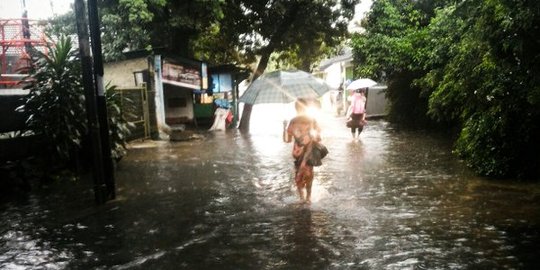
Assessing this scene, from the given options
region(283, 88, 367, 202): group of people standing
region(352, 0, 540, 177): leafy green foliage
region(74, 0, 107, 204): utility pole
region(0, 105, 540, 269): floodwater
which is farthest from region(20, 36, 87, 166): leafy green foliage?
region(352, 0, 540, 177): leafy green foliage

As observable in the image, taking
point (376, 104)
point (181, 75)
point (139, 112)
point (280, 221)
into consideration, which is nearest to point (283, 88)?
A: point (280, 221)

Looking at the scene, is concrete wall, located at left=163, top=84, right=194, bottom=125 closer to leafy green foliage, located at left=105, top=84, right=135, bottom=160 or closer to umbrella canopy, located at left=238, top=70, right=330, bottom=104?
leafy green foliage, located at left=105, top=84, right=135, bottom=160

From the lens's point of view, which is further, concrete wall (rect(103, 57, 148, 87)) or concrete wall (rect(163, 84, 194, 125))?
concrete wall (rect(163, 84, 194, 125))

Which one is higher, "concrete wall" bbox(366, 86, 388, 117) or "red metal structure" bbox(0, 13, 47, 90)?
"red metal structure" bbox(0, 13, 47, 90)

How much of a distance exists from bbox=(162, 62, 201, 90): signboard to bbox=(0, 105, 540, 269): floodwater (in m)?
7.39

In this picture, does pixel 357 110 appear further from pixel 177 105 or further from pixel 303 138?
pixel 177 105

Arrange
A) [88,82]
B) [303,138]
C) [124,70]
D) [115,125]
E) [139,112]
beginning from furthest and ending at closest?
[124,70]
[139,112]
[115,125]
[303,138]
[88,82]

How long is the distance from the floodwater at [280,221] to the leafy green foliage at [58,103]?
0.88m

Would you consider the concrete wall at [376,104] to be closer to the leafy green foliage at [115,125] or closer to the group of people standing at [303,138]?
the leafy green foliage at [115,125]

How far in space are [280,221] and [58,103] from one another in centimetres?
576

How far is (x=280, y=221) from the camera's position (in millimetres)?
6230

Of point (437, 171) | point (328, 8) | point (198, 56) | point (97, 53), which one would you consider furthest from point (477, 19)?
point (198, 56)

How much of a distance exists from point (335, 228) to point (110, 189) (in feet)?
13.2

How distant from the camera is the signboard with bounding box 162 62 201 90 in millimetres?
17266
